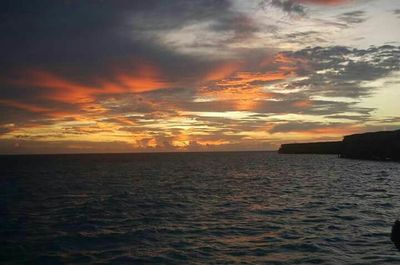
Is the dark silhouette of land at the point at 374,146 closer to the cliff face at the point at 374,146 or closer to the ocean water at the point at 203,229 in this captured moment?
the cliff face at the point at 374,146

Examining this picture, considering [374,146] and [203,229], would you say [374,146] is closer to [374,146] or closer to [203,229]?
[374,146]

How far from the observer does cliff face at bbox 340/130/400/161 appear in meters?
130

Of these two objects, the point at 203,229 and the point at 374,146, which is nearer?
the point at 203,229

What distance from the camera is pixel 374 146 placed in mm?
145500

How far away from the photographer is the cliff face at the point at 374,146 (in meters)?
130

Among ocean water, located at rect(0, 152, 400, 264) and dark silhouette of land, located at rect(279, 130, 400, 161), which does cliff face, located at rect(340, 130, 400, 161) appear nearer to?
dark silhouette of land, located at rect(279, 130, 400, 161)

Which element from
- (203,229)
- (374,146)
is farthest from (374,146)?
(203,229)

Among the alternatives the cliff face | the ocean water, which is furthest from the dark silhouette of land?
the ocean water

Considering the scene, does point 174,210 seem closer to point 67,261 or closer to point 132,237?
point 132,237

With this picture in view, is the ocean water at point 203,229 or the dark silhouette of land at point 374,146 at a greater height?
the dark silhouette of land at point 374,146

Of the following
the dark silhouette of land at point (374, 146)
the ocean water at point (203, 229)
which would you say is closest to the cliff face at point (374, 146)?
the dark silhouette of land at point (374, 146)

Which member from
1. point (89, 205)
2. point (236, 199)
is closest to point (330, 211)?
point (236, 199)

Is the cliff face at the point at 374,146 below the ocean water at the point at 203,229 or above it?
above

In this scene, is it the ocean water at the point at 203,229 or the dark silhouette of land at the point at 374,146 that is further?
the dark silhouette of land at the point at 374,146
